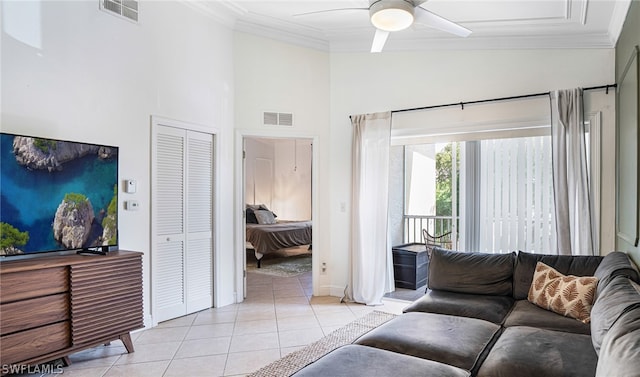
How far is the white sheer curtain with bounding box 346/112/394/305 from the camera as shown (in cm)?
459

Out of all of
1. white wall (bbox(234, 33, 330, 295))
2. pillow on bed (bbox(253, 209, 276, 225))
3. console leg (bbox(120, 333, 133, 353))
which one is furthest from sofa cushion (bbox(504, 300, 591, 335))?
pillow on bed (bbox(253, 209, 276, 225))

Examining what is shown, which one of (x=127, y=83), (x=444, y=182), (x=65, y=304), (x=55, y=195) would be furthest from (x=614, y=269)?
(x=127, y=83)

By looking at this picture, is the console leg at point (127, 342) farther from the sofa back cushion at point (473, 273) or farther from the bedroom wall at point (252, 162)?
the bedroom wall at point (252, 162)

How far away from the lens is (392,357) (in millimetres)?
1990

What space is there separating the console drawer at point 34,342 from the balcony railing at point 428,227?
4535 millimetres

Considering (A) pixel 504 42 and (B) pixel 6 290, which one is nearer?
(B) pixel 6 290

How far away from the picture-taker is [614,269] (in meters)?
2.45

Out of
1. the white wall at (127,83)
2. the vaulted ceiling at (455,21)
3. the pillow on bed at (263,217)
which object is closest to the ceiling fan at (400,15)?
the vaulted ceiling at (455,21)

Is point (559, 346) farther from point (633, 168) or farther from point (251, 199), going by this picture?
point (251, 199)

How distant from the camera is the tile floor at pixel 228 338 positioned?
9.61ft

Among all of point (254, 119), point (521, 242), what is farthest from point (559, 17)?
point (254, 119)

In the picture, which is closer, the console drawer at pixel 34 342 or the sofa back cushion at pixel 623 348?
the sofa back cushion at pixel 623 348

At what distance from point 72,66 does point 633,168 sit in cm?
447

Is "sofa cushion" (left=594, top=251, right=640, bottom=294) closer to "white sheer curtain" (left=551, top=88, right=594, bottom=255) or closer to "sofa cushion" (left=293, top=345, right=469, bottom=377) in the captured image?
"white sheer curtain" (left=551, top=88, right=594, bottom=255)
